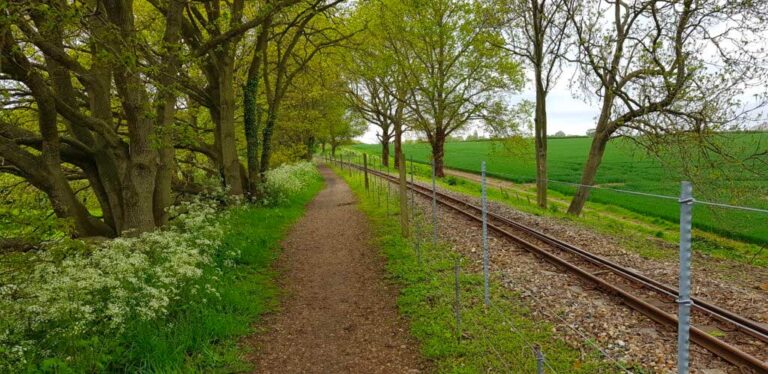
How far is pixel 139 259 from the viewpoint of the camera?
20.4 ft

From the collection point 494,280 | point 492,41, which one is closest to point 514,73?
point 492,41

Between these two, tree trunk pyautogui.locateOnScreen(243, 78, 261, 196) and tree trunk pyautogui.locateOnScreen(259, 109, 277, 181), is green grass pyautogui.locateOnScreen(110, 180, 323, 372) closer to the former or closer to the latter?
tree trunk pyautogui.locateOnScreen(243, 78, 261, 196)

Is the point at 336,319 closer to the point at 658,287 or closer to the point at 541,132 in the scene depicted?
the point at 658,287

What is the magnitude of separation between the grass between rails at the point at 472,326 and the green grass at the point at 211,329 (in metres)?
2.56

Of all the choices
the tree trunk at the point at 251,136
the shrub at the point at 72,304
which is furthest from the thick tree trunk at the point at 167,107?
the tree trunk at the point at 251,136

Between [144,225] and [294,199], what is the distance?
1124 centimetres

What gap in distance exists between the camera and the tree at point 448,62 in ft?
85.4

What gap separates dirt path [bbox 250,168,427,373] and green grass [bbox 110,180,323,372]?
36 centimetres

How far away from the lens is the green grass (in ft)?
17.3

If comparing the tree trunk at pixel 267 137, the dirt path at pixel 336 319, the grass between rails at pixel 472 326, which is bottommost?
the dirt path at pixel 336 319

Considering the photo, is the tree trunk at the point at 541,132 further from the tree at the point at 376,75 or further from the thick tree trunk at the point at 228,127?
the thick tree trunk at the point at 228,127

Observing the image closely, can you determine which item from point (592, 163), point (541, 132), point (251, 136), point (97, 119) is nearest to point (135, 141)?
point (97, 119)

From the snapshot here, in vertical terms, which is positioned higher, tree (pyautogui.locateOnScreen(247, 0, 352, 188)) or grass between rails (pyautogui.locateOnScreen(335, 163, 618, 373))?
tree (pyautogui.locateOnScreen(247, 0, 352, 188))

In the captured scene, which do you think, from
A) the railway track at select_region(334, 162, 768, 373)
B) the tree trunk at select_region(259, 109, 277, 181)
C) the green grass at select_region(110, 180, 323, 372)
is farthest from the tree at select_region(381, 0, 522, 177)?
the green grass at select_region(110, 180, 323, 372)
